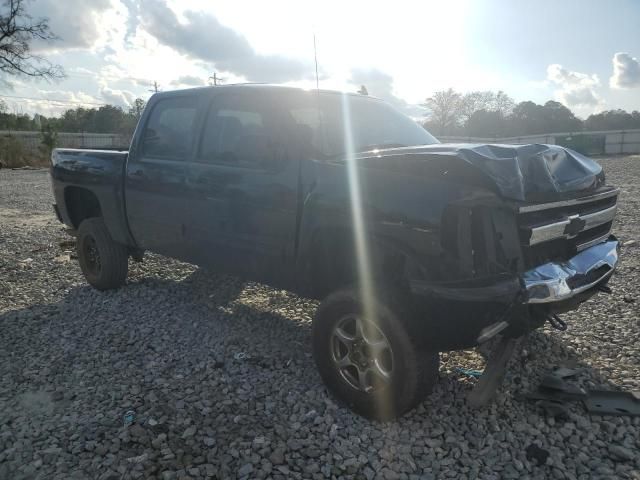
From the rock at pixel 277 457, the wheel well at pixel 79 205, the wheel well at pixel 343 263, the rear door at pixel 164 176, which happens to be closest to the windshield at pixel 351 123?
the wheel well at pixel 343 263

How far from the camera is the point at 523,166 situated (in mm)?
2846

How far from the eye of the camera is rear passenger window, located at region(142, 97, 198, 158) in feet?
14.4

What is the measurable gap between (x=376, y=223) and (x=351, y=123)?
1187mm

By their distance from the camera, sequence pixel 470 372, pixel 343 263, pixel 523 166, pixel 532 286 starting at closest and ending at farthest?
pixel 532 286 → pixel 523 166 → pixel 343 263 → pixel 470 372

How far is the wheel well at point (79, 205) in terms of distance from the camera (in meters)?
5.62

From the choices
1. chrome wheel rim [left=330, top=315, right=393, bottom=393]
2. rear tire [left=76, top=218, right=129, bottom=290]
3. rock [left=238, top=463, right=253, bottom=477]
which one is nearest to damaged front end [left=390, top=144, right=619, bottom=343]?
chrome wheel rim [left=330, top=315, right=393, bottom=393]

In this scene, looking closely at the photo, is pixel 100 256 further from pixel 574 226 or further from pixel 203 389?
pixel 574 226

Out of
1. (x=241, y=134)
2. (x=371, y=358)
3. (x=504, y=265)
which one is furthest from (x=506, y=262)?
(x=241, y=134)

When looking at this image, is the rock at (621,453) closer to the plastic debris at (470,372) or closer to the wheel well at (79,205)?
the plastic debris at (470,372)

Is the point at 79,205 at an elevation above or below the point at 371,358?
above

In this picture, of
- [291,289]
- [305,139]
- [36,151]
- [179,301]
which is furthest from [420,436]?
[36,151]

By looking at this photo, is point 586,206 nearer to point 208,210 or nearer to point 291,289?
point 291,289

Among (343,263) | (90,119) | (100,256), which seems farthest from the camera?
(90,119)

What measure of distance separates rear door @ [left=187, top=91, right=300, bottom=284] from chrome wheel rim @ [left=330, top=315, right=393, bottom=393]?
2.28 ft
